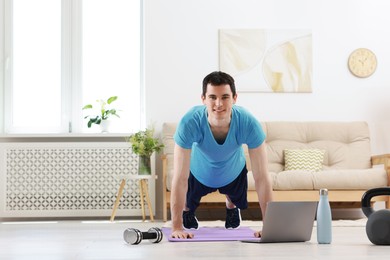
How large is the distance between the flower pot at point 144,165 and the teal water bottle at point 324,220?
3.02 metres

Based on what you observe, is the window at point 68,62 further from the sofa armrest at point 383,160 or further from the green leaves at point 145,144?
the sofa armrest at point 383,160

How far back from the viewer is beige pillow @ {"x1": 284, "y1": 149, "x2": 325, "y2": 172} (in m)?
6.06

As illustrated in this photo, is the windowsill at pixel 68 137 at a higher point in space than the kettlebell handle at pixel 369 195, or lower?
higher

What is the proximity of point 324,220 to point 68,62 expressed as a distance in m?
Answer: 4.05

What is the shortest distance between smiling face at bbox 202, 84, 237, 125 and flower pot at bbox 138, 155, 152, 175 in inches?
109

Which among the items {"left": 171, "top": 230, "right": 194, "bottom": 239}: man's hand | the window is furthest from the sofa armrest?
{"left": 171, "top": 230, "right": 194, "bottom": 239}: man's hand

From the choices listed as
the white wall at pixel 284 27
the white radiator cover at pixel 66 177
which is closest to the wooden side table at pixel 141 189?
the white radiator cover at pixel 66 177

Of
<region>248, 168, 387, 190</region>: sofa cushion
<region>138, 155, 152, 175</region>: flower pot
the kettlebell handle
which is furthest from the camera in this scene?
<region>138, 155, 152, 175</region>: flower pot

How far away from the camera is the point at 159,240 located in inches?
130

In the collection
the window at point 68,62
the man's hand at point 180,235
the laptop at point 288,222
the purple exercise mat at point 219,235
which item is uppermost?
the window at point 68,62

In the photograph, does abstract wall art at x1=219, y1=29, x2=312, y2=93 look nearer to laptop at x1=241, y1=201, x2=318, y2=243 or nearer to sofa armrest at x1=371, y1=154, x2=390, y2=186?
sofa armrest at x1=371, y1=154, x2=390, y2=186

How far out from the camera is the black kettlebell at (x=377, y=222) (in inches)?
117

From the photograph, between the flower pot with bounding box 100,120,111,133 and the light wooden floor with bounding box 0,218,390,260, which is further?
the flower pot with bounding box 100,120,111,133

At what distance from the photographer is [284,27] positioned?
6.63 metres
